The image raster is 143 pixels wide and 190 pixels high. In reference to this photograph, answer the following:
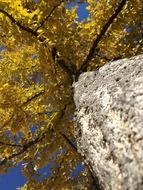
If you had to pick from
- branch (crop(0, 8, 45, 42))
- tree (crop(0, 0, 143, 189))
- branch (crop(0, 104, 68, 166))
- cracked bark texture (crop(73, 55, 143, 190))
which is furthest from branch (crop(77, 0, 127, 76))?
cracked bark texture (crop(73, 55, 143, 190))

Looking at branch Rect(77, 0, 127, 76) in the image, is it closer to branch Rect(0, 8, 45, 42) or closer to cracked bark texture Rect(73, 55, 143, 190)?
branch Rect(0, 8, 45, 42)

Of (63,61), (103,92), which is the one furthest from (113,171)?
(63,61)

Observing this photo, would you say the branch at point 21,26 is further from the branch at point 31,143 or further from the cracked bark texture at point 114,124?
the branch at point 31,143

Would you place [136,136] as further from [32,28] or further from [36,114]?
[36,114]

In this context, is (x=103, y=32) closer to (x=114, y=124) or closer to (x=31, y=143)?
(x=31, y=143)

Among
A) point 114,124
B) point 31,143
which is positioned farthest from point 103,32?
point 114,124

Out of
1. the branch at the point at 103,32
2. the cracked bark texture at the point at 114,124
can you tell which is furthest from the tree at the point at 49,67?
the cracked bark texture at the point at 114,124

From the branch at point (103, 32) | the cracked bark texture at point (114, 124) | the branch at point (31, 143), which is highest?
the branch at point (103, 32)
